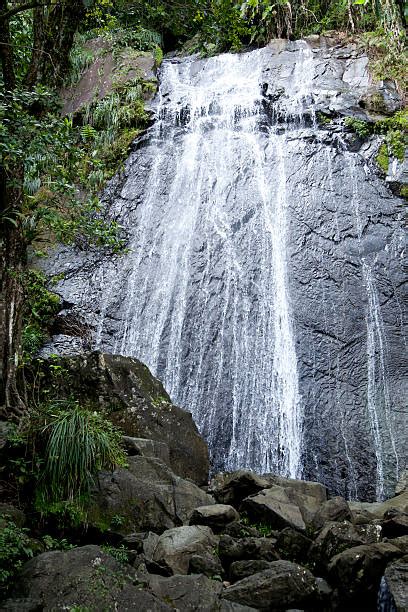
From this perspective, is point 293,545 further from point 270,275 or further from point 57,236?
point 270,275

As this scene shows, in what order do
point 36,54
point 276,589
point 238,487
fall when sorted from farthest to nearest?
1. point 36,54
2. point 238,487
3. point 276,589

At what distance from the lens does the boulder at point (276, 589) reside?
418cm

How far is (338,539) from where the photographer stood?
479 cm

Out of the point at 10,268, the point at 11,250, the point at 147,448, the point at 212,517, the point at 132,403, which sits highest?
the point at 11,250

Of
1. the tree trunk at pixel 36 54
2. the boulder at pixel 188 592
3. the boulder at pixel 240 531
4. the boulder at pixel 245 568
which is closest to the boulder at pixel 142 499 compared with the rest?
the boulder at pixel 240 531

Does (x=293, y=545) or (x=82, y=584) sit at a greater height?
(x=293, y=545)

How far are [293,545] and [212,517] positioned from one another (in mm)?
777

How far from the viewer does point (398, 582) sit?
3994 mm

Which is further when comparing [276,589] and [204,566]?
[204,566]

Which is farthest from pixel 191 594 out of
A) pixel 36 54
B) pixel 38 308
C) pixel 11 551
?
pixel 38 308

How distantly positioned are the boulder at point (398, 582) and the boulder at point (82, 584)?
5.06ft

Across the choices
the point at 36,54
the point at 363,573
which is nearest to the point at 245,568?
the point at 363,573

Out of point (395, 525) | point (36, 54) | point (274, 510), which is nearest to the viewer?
point (395, 525)

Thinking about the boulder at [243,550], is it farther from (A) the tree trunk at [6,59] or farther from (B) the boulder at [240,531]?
Result: (A) the tree trunk at [6,59]
